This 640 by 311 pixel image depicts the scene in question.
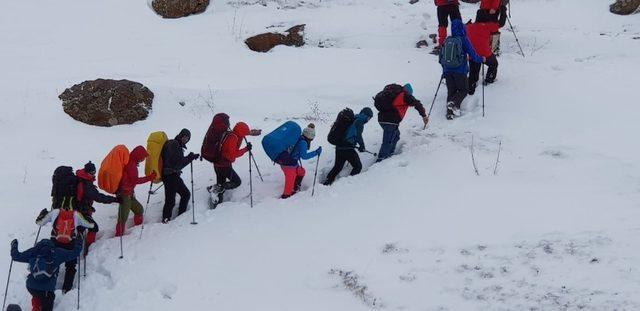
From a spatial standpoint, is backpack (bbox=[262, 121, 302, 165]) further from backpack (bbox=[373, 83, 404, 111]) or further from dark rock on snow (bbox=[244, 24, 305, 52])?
dark rock on snow (bbox=[244, 24, 305, 52])

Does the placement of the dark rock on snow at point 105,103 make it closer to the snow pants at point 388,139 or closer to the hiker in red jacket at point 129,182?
the hiker in red jacket at point 129,182

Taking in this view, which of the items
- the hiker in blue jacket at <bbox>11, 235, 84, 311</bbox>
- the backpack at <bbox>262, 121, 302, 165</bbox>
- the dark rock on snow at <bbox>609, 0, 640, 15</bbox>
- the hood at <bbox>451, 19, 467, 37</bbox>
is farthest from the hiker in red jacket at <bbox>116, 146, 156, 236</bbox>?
the dark rock on snow at <bbox>609, 0, 640, 15</bbox>

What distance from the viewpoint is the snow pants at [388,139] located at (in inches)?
413

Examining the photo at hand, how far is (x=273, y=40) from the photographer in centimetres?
1662

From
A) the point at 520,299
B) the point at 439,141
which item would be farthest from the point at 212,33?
the point at 520,299

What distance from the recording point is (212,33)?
17.6m

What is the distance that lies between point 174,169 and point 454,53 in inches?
233

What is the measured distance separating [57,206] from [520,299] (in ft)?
22.2

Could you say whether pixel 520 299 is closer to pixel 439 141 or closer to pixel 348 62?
pixel 439 141

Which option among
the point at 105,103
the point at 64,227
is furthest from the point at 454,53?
the point at 64,227

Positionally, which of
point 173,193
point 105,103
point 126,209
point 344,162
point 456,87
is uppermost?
point 456,87

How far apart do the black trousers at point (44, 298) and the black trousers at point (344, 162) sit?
16.2ft

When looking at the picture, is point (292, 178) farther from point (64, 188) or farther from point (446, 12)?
point (446, 12)

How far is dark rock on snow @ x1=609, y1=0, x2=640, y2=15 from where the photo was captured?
16594mm
